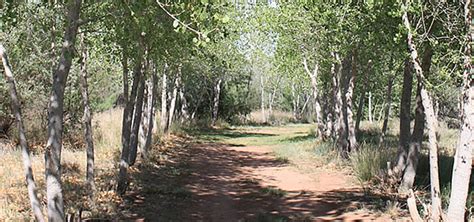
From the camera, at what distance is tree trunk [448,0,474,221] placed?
6.59 meters

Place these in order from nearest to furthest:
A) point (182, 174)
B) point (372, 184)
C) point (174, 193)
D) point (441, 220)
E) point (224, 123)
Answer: point (441, 220)
point (174, 193)
point (372, 184)
point (182, 174)
point (224, 123)

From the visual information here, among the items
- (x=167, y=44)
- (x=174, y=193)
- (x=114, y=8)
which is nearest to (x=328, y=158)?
(x=174, y=193)

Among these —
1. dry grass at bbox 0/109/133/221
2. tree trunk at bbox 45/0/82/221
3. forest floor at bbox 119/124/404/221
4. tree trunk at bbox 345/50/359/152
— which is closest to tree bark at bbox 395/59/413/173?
forest floor at bbox 119/124/404/221

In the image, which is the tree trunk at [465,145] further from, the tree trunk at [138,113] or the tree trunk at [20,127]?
the tree trunk at [138,113]

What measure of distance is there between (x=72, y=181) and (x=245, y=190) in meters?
4.21

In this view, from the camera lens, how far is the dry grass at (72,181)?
8.98m

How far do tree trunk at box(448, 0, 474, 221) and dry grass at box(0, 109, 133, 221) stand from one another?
5.84 metres

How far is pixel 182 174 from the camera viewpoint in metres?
14.8

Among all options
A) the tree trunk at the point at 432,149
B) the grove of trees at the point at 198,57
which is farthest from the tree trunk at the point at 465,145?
the tree trunk at the point at 432,149

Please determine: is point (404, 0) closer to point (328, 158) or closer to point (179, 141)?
point (328, 158)

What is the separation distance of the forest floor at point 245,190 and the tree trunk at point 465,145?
8.15 feet

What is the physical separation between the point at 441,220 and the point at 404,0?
10.7ft

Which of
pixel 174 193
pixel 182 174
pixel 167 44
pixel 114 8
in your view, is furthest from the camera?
pixel 182 174

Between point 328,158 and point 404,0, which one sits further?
point 328,158
